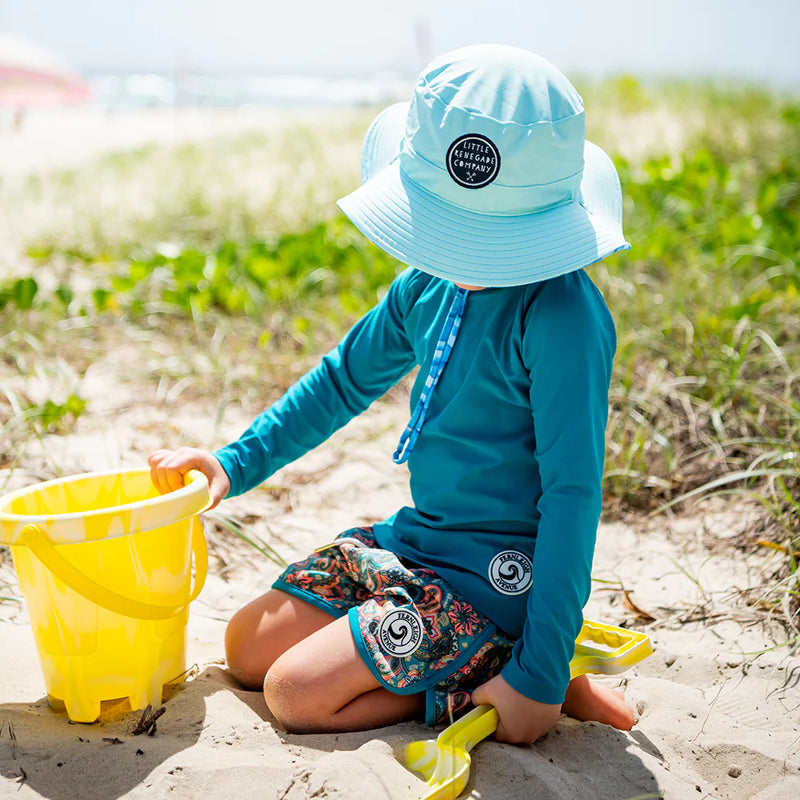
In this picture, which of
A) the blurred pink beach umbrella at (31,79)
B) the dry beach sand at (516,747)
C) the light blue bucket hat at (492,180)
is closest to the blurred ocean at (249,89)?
the blurred pink beach umbrella at (31,79)

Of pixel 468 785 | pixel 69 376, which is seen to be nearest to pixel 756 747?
pixel 468 785

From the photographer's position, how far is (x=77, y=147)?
9.32 m

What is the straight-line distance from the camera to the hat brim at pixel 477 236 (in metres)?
1.29

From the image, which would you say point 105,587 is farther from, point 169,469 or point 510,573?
point 510,573

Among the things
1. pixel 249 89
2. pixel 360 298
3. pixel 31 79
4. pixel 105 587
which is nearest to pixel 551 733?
pixel 105 587

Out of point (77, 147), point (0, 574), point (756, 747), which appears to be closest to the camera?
point (756, 747)

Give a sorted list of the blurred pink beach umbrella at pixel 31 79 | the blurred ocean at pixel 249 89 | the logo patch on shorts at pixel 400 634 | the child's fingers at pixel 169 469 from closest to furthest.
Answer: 1. the logo patch on shorts at pixel 400 634
2. the child's fingers at pixel 169 469
3. the blurred pink beach umbrella at pixel 31 79
4. the blurred ocean at pixel 249 89

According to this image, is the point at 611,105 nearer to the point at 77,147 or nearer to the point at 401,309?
the point at 77,147

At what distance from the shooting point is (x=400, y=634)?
4.71ft

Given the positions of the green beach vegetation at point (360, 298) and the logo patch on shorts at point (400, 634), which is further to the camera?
the green beach vegetation at point (360, 298)

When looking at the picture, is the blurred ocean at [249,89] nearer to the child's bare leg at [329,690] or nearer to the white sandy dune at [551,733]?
the white sandy dune at [551,733]

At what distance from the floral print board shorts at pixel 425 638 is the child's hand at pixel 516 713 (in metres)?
0.07

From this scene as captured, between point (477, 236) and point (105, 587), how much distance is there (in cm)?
77

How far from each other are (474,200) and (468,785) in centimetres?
85
